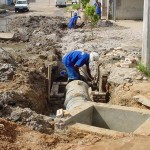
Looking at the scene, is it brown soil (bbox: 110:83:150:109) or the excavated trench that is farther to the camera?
brown soil (bbox: 110:83:150:109)

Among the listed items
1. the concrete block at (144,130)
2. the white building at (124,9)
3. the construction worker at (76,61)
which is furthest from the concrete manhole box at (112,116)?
the white building at (124,9)

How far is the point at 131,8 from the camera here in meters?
32.7

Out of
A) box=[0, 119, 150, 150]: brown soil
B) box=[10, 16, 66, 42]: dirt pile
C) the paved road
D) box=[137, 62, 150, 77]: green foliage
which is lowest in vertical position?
box=[0, 119, 150, 150]: brown soil

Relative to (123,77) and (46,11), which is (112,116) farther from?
(46,11)

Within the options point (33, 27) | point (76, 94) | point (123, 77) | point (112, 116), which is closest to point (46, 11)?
point (33, 27)

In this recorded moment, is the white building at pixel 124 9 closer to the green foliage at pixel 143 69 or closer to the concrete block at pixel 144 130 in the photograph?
the green foliage at pixel 143 69

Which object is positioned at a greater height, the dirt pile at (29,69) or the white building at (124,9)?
the white building at (124,9)

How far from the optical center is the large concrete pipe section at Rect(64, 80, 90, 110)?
1191 cm

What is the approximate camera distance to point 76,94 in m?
12.5

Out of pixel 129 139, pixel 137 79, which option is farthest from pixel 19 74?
pixel 129 139

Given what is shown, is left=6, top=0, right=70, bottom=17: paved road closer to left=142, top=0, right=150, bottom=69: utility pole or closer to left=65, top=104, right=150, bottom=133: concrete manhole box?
left=142, top=0, right=150, bottom=69: utility pole

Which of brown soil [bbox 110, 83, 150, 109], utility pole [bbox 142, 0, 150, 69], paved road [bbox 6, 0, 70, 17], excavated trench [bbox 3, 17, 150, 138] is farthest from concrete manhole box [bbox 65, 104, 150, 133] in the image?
paved road [bbox 6, 0, 70, 17]

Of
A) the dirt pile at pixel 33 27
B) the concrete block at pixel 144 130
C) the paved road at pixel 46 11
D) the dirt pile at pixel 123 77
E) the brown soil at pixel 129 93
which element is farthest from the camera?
the paved road at pixel 46 11

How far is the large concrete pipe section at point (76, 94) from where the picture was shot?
11.9 metres
